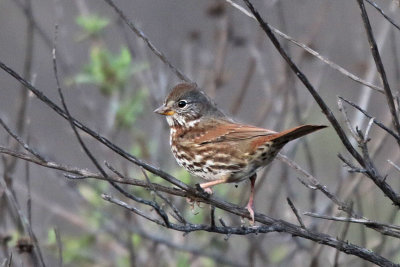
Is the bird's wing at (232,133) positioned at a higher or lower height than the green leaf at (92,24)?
lower

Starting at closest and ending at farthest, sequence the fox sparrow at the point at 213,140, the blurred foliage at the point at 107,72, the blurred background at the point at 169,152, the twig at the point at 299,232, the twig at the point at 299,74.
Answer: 1. the twig at the point at 299,74
2. the twig at the point at 299,232
3. the fox sparrow at the point at 213,140
4. the blurred background at the point at 169,152
5. the blurred foliage at the point at 107,72

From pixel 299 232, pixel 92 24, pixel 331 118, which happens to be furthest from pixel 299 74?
pixel 92 24

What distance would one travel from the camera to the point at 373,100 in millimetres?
10922

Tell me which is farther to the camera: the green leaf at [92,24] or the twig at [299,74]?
the green leaf at [92,24]

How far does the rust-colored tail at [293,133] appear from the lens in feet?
12.1

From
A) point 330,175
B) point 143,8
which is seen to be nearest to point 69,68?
point 330,175

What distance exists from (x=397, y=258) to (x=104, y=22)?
3258mm

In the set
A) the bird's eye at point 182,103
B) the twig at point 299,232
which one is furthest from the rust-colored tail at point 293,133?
the bird's eye at point 182,103

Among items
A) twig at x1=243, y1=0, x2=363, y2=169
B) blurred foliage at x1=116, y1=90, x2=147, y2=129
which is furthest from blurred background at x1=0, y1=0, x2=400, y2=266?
twig at x1=243, y1=0, x2=363, y2=169

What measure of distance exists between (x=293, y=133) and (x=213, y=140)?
2.76ft

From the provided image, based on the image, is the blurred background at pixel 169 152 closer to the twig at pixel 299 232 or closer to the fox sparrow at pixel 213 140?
the fox sparrow at pixel 213 140

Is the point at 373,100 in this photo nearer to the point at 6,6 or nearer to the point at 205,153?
the point at 6,6

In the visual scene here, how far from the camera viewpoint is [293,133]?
3.92m

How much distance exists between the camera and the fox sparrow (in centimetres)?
432
